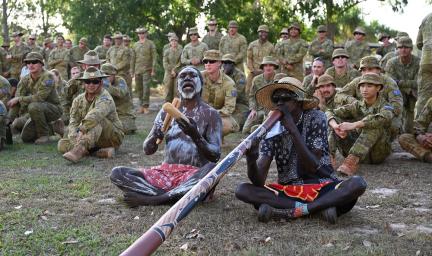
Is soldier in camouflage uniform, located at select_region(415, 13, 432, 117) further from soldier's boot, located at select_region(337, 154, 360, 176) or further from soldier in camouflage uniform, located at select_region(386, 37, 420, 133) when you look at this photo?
soldier's boot, located at select_region(337, 154, 360, 176)

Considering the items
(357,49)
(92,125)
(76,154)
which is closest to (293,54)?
(357,49)

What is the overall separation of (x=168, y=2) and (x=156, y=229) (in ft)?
52.9

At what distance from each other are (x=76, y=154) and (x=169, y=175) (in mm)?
2547

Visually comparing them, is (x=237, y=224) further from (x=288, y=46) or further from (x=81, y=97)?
(x=288, y=46)

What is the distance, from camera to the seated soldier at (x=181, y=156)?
5.09m

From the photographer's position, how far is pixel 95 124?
7691 millimetres

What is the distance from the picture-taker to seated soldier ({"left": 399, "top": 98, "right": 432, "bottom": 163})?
7.36 metres

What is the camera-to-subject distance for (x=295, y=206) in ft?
15.1

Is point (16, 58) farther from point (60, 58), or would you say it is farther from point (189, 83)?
point (189, 83)

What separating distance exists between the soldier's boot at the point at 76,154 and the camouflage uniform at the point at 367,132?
3.19 meters

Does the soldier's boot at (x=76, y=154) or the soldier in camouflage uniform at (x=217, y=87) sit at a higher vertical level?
the soldier in camouflage uniform at (x=217, y=87)

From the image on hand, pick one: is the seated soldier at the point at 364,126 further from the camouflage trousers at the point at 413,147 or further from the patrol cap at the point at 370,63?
the patrol cap at the point at 370,63

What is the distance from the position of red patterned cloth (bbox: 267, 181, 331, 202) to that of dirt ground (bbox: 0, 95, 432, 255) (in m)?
0.18

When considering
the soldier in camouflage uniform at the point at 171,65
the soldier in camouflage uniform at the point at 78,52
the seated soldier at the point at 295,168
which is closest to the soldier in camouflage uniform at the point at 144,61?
Answer: the soldier in camouflage uniform at the point at 171,65
